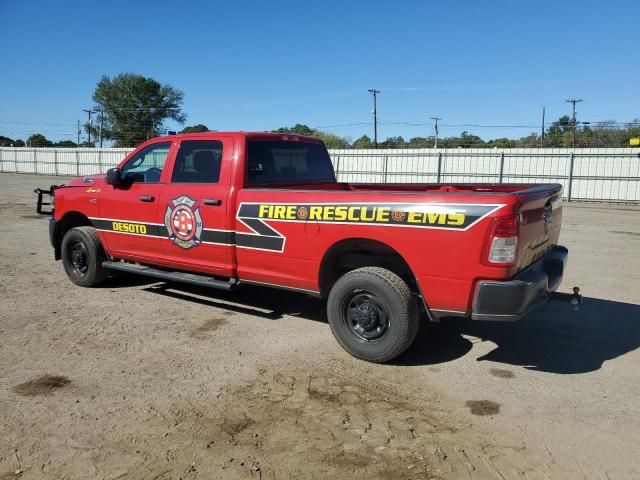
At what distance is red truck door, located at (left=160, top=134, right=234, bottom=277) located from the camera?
5215mm

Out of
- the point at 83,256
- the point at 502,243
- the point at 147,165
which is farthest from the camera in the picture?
the point at 83,256

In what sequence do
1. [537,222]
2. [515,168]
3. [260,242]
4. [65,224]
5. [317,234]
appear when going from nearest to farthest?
[537,222]
[317,234]
[260,242]
[65,224]
[515,168]

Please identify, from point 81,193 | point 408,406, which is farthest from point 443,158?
point 408,406

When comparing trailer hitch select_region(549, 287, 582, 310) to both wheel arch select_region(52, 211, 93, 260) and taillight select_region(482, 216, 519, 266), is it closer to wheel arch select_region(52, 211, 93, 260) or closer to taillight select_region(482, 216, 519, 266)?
taillight select_region(482, 216, 519, 266)

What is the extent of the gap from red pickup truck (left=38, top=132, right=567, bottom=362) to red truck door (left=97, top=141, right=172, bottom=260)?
0.05 feet

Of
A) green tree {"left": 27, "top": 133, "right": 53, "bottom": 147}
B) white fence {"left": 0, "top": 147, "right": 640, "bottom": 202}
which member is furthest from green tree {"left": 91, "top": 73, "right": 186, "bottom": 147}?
white fence {"left": 0, "top": 147, "right": 640, "bottom": 202}

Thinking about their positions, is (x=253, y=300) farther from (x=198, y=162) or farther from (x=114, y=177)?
(x=114, y=177)

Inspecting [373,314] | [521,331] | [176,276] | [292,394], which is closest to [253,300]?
[176,276]

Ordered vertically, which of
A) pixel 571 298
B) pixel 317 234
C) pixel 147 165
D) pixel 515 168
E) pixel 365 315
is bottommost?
pixel 365 315

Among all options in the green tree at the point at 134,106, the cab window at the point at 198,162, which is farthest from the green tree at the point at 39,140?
the cab window at the point at 198,162

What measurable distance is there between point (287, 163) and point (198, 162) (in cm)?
96

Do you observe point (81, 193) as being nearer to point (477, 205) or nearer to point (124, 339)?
point (124, 339)

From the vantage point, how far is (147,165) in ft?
20.3

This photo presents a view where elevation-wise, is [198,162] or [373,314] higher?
[198,162]
